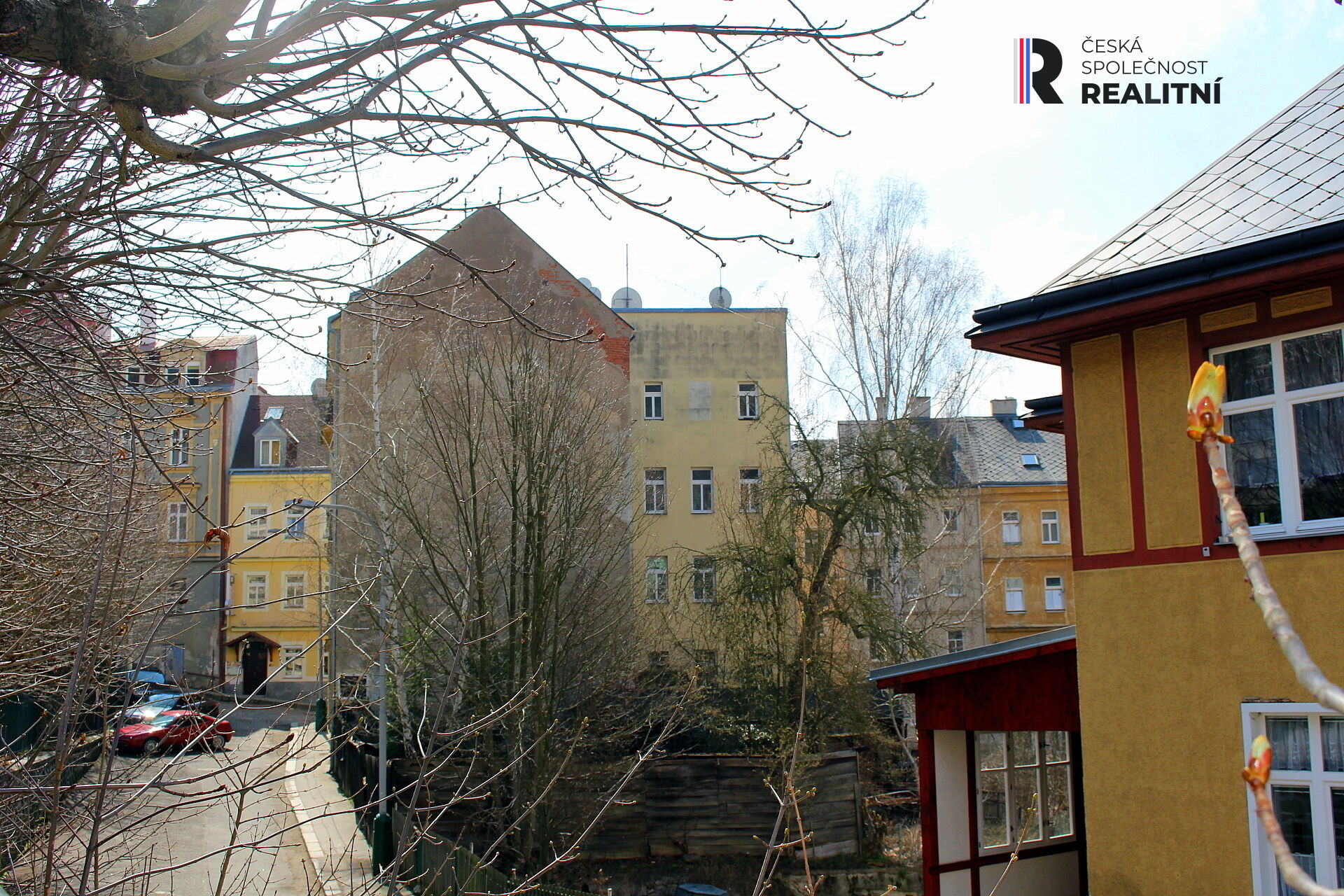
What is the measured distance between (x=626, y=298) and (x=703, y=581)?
17.5 meters

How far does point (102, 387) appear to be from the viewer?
24.6ft

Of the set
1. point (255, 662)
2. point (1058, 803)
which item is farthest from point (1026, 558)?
point (255, 662)

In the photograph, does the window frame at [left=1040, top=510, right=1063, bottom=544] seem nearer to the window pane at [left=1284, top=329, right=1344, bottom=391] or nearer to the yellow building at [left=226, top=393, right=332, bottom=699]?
the yellow building at [left=226, top=393, right=332, bottom=699]

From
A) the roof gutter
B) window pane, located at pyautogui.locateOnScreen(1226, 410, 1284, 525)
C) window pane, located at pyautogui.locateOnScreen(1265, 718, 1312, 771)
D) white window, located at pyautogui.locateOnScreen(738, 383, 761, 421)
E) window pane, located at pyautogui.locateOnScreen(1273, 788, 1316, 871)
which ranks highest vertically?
white window, located at pyautogui.locateOnScreen(738, 383, 761, 421)

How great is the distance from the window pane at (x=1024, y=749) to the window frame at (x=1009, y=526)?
96.9ft

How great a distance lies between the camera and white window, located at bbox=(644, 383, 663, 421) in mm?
35938

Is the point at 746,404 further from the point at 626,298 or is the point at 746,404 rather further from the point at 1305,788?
the point at 1305,788

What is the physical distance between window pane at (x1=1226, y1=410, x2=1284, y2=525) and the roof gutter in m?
1.16

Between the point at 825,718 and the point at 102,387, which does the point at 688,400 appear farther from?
the point at 102,387

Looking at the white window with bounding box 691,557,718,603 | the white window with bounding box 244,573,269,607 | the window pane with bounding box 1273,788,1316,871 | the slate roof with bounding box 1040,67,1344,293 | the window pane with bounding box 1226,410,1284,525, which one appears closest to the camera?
the window pane with bounding box 1273,788,1316,871

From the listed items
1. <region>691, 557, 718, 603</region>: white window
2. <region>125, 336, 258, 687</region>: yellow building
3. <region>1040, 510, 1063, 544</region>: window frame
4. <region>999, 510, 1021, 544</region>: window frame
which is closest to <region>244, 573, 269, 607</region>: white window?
<region>691, 557, 718, 603</region>: white window

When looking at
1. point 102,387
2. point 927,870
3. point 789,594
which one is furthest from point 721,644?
point 102,387

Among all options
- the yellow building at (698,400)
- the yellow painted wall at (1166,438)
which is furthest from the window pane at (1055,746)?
the yellow building at (698,400)

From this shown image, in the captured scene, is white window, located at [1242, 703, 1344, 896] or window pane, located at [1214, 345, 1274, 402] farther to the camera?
window pane, located at [1214, 345, 1274, 402]
